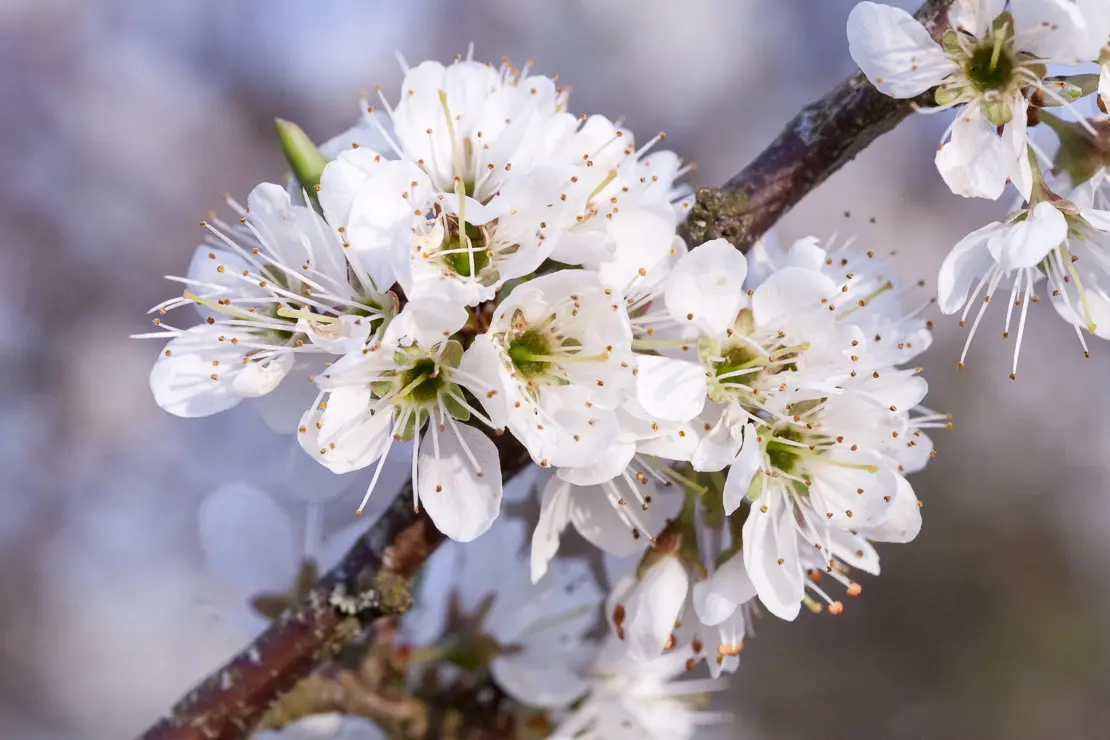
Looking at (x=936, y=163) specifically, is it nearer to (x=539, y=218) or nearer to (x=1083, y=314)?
(x=1083, y=314)

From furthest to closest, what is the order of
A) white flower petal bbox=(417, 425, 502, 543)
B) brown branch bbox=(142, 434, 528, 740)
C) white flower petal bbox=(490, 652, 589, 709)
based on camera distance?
white flower petal bbox=(490, 652, 589, 709), brown branch bbox=(142, 434, 528, 740), white flower petal bbox=(417, 425, 502, 543)

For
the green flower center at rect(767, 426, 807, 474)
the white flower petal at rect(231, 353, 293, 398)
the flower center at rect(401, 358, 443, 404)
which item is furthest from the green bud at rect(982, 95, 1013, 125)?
the white flower petal at rect(231, 353, 293, 398)

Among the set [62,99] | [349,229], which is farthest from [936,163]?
[62,99]

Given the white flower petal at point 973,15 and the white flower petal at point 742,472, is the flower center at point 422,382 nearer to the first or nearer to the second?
the white flower petal at point 742,472

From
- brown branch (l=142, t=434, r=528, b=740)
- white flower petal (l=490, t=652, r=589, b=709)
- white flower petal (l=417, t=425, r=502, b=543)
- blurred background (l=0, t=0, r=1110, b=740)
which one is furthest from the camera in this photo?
blurred background (l=0, t=0, r=1110, b=740)

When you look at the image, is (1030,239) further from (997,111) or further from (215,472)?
(215,472)

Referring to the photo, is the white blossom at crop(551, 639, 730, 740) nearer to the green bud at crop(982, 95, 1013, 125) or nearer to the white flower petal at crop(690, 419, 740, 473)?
the white flower petal at crop(690, 419, 740, 473)

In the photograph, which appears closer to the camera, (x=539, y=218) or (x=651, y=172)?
(x=539, y=218)

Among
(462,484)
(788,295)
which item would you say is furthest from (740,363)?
(462,484)
